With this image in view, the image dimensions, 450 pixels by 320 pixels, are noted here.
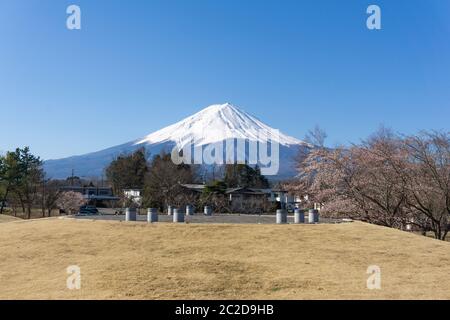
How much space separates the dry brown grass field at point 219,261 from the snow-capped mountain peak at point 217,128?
3746 inches

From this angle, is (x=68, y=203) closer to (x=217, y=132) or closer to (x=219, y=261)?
(x=219, y=261)

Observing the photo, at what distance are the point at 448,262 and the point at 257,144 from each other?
357 ft

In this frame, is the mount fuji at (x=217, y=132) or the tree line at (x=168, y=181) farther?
the mount fuji at (x=217, y=132)

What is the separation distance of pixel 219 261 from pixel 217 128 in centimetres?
12038

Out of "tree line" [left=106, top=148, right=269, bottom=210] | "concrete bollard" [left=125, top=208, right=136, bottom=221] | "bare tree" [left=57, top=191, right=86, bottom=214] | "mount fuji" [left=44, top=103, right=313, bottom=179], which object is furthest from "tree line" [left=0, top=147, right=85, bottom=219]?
"mount fuji" [left=44, top=103, right=313, bottom=179]

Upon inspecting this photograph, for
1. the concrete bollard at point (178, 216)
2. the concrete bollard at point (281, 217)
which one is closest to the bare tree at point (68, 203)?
the concrete bollard at point (178, 216)

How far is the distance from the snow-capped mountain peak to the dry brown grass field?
3746 inches

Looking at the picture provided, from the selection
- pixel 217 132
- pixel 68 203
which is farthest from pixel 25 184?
pixel 217 132

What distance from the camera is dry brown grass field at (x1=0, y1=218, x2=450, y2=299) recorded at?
28.7 ft

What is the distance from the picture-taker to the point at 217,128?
130 meters

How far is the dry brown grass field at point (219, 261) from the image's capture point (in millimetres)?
8750

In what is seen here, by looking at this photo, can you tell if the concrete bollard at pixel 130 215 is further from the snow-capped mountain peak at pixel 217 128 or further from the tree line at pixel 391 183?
the snow-capped mountain peak at pixel 217 128
